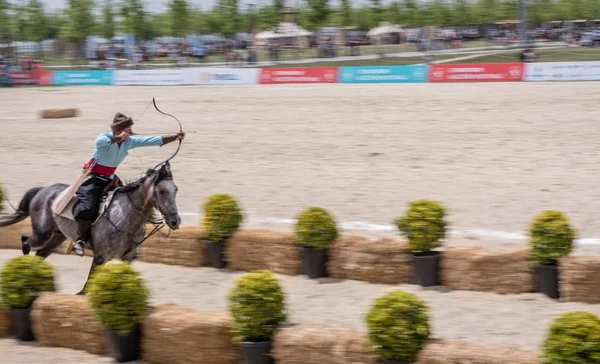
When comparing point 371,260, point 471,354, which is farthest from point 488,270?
point 471,354

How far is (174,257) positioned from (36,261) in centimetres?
328

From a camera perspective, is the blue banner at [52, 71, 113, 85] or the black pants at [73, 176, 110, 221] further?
the blue banner at [52, 71, 113, 85]

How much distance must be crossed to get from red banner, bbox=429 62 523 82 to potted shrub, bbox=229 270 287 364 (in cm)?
2592

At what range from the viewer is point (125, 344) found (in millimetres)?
8422

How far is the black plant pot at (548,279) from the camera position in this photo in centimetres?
970

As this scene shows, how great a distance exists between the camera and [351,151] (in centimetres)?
1941

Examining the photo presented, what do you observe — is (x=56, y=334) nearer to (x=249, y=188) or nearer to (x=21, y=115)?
(x=249, y=188)

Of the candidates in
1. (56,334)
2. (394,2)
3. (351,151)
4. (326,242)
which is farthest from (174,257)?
(394,2)

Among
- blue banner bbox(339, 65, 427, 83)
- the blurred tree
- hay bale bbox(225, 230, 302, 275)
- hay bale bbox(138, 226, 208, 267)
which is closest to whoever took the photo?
hay bale bbox(225, 230, 302, 275)

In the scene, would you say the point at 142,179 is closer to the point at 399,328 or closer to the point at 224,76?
the point at 399,328

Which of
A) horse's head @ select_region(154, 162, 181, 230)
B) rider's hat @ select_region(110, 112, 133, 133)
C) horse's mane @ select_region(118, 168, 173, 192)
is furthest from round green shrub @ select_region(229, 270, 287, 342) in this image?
rider's hat @ select_region(110, 112, 133, 133)

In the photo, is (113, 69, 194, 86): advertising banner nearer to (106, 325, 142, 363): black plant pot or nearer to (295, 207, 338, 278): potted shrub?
(295, 207, 338, 278): potted shrub

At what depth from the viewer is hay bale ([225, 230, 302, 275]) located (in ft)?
37.8

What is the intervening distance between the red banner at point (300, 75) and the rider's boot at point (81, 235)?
85.4ft
